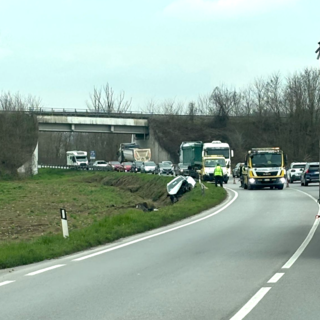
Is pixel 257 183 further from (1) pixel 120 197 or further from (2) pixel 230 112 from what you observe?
(2) pixel 230 112

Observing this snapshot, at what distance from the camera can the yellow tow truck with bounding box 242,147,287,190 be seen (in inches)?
1741

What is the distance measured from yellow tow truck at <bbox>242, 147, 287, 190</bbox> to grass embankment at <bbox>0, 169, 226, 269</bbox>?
263 cm

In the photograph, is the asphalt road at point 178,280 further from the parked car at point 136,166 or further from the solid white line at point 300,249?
the parked car at point 136,166

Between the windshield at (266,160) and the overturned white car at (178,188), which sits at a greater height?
the windshield at (266,160)

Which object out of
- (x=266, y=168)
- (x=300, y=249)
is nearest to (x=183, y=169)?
(x=266, y=168)

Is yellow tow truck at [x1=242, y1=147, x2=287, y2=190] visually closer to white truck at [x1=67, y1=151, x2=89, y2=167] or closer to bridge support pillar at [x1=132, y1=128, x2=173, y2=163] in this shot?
bridge support pillar at [x1=132, y1=128, x2=173, y2=163]

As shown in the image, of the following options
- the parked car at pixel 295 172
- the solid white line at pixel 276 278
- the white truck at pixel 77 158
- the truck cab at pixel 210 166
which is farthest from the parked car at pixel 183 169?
the solid white line at pixel 276 278

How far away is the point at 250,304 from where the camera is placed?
30.4 feet

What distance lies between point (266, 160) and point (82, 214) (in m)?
13.0

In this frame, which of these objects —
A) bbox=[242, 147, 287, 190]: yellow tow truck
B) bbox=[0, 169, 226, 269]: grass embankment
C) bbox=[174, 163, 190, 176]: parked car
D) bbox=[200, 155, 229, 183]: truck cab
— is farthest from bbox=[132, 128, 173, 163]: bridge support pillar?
bbox=[242, 147, 287, 190]: yellow tow truck

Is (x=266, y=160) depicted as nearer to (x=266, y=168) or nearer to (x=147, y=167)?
(x=266, y=168)

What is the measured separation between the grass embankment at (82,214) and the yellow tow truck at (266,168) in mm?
2634

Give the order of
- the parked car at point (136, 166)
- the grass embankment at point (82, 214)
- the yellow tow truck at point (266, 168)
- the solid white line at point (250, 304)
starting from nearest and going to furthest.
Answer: the solid white line at point (250, 304)
the grass embankment at point (82, 214)
the yellow tow truck at point (266, 168)
the parked car at point (136, 166)

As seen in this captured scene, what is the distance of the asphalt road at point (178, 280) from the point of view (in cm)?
896
